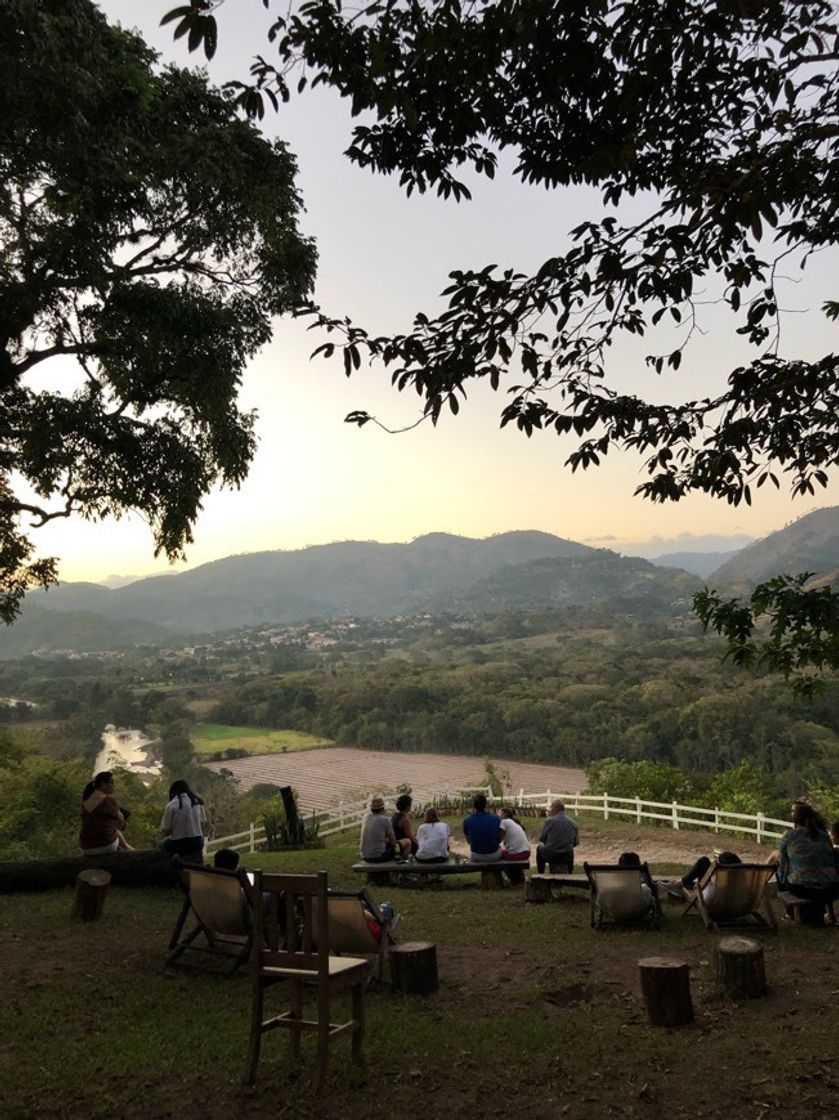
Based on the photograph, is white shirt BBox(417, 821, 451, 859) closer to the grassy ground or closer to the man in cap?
the man in cap

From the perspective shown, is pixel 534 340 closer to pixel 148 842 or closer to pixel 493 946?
pixel 493 946

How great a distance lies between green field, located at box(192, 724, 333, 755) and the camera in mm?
93444

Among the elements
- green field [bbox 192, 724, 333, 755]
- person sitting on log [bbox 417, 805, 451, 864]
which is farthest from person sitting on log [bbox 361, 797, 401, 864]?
green field [bbox 192, 724, 333, 755]

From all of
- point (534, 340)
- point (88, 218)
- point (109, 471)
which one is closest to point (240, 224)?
point (88, 218)

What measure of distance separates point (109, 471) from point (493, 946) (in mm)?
8256

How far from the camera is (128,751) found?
84625 millimetres

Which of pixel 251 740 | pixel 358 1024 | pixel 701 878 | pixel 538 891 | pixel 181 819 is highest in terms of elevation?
pixel 181 819

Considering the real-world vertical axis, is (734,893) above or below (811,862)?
below

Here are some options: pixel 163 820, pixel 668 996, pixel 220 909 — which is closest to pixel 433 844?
pixel 163 820

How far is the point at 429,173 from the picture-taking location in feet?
15.4

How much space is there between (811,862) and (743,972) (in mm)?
2797

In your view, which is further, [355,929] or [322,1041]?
[355,929]

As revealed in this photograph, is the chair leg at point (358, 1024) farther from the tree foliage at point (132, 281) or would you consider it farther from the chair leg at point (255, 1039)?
the tree foliage at point (132, 281)

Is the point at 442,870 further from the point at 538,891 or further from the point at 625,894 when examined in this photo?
the point at 625,894
